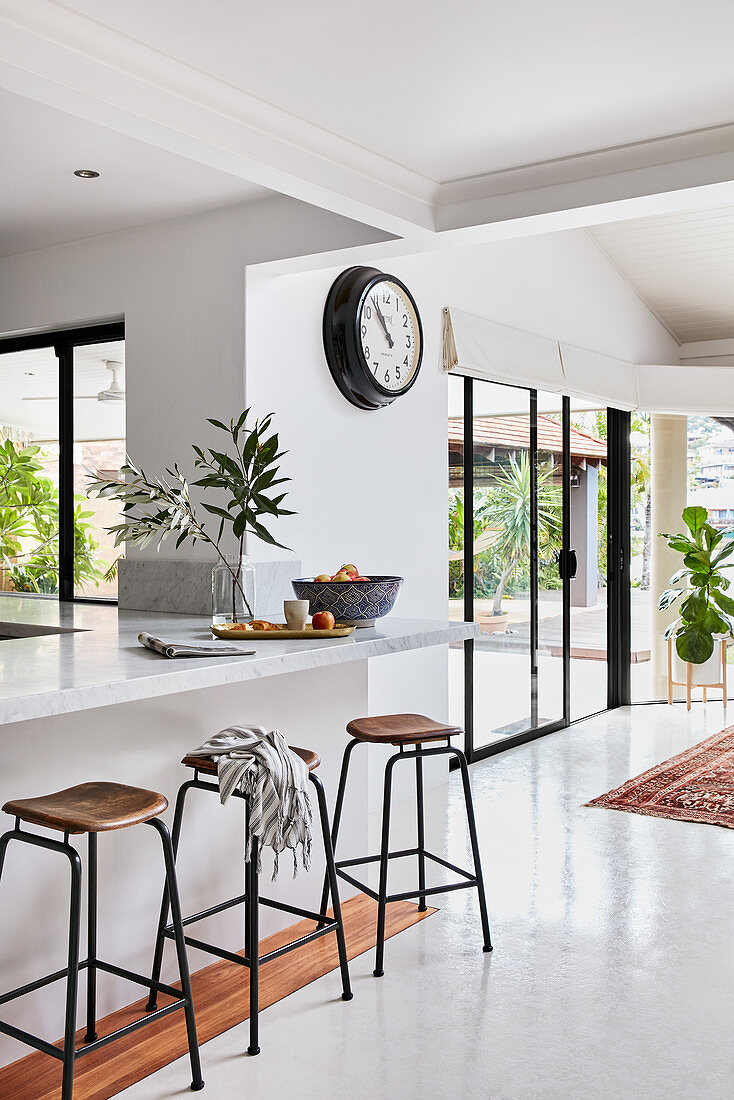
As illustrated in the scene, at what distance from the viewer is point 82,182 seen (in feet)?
11.1

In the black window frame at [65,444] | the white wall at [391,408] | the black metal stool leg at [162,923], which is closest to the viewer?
the black metal stool leg at [162,923]

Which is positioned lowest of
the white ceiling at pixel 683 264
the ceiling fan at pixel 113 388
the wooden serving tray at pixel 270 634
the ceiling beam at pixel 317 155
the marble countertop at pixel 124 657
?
the marble countertop at pixel 124 657

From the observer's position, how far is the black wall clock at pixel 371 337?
13.3ft

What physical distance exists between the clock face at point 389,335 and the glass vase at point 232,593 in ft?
4.36

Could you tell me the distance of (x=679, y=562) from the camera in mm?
7172

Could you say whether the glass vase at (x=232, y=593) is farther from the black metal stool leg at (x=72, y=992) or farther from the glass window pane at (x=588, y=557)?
the glass window pane at (x=588, y=557)

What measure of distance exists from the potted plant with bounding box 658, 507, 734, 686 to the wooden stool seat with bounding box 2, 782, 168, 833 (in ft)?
16.3

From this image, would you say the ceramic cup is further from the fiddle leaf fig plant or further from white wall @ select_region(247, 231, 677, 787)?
the fiddle leaf fig plant

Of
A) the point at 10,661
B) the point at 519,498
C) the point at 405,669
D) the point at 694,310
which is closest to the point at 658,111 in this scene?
the point at 10,661

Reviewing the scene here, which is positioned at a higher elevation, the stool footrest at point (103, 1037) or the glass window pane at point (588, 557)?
the glass window pane at point (588, 557)

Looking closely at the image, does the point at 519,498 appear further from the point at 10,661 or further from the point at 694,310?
A: the point at 10,661

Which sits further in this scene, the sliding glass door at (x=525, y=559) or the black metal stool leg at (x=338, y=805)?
the sliding glass door at (x=525, y=559)

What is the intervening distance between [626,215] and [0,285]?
2648 mm

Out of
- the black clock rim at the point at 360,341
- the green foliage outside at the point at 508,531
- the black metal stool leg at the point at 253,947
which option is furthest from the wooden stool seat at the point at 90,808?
the green foliage outside at the point at 508,531
